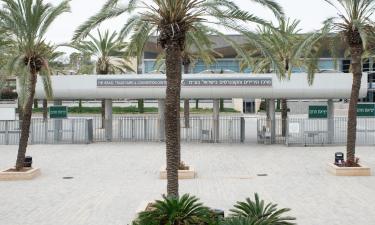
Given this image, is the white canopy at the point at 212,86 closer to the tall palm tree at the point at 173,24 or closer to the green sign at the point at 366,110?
the green sign at the point at 366,110

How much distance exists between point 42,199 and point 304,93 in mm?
16783

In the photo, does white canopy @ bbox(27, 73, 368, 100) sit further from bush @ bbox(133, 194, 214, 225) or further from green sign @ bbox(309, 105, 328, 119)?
bush @ bbox(133, 194, 214, 225)

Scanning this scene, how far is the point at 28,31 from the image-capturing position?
18859 mm

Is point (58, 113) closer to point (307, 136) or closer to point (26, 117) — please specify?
point (26, 117)

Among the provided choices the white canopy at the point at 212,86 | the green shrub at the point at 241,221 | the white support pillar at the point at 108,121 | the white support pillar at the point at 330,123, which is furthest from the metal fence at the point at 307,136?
the green shrub at the point at 241,221

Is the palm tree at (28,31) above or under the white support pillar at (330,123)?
above

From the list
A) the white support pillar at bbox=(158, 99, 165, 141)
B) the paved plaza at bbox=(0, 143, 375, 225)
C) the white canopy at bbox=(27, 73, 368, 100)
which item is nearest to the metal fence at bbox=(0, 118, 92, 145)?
the white canopy at bbox=(27, 73, 368, 100)

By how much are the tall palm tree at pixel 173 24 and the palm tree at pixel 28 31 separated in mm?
6447

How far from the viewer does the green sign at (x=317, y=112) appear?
28.5 meters

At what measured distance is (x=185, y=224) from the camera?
9680mm

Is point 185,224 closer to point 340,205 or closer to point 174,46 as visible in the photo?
point 174,46

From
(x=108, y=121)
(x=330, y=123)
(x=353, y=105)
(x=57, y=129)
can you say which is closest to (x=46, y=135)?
(x=57, y=129)

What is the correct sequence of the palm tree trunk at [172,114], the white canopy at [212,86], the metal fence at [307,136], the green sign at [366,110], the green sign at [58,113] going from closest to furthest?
the palm tree trunk at [172,114] < the white canopy at [212,86] < the green sign at [366,110] < the metal fence at [307,136] < the green sign at [58,113]

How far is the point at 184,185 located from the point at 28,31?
26.1ft
